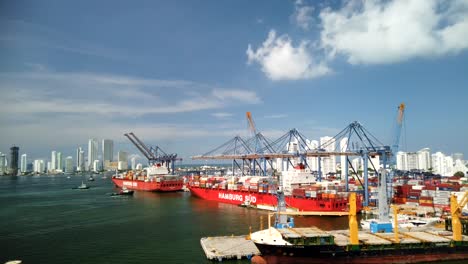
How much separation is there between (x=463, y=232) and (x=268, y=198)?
116 ft

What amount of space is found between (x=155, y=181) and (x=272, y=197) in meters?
53.8

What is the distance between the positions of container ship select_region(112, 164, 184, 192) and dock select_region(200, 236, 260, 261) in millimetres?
71327

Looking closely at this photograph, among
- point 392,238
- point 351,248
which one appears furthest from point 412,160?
point 351,248

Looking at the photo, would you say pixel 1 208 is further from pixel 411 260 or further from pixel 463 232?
pixel 463 232

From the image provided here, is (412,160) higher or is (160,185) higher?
(412,160)

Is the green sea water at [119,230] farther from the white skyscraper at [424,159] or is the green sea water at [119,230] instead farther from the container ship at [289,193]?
the white skyscraper at [424,159]

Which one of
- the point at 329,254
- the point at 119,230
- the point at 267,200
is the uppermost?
the point at 329,254

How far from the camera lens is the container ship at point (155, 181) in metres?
102

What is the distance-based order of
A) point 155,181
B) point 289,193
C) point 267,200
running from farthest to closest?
point 155,181
point 267,200
point 289,193

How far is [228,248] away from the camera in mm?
30203

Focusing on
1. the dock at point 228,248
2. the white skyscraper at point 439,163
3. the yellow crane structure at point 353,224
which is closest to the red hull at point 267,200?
the dock at point 228,248

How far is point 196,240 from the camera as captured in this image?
36.8 meters

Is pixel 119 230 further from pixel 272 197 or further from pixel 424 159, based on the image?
pixel 424 159

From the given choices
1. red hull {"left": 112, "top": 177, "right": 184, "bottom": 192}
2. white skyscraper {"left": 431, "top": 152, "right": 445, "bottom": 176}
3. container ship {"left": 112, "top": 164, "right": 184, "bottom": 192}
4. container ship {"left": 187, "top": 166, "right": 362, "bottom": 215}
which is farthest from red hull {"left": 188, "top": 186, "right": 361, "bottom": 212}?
white skyscraper {"left": 431, "top": 152, "right": 445, "bottom": 176}
